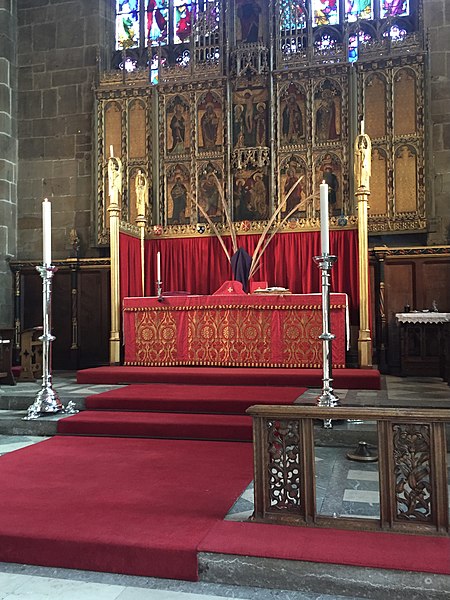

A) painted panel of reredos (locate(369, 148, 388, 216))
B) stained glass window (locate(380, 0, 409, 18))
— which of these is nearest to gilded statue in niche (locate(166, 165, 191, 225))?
painted panel of reredos (locate(369, 148, 388, 216))

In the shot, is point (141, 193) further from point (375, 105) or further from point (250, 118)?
point (375, 105)

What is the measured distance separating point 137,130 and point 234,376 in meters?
5.72

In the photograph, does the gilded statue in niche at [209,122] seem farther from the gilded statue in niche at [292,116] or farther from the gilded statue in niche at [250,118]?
the gilded statue in niche at [292,116]

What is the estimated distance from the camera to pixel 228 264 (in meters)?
9.31

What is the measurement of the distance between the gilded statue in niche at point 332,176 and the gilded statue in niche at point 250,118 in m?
1.04

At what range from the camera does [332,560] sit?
7.93 feet

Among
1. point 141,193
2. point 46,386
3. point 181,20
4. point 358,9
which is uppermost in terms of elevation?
point 181,20

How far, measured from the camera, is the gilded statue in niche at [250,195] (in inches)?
387

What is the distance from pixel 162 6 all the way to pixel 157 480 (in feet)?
32.5

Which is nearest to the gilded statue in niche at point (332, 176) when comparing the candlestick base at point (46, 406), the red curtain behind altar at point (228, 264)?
the red curtain behind altar at point (228, 264)

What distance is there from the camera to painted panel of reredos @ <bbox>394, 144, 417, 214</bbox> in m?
9.19

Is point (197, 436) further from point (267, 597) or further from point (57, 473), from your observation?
point (267, 597)

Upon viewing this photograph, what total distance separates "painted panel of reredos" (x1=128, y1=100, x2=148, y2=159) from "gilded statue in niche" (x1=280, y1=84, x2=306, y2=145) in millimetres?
2411

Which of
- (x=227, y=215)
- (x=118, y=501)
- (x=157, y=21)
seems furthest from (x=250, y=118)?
(x=118, y=501)
